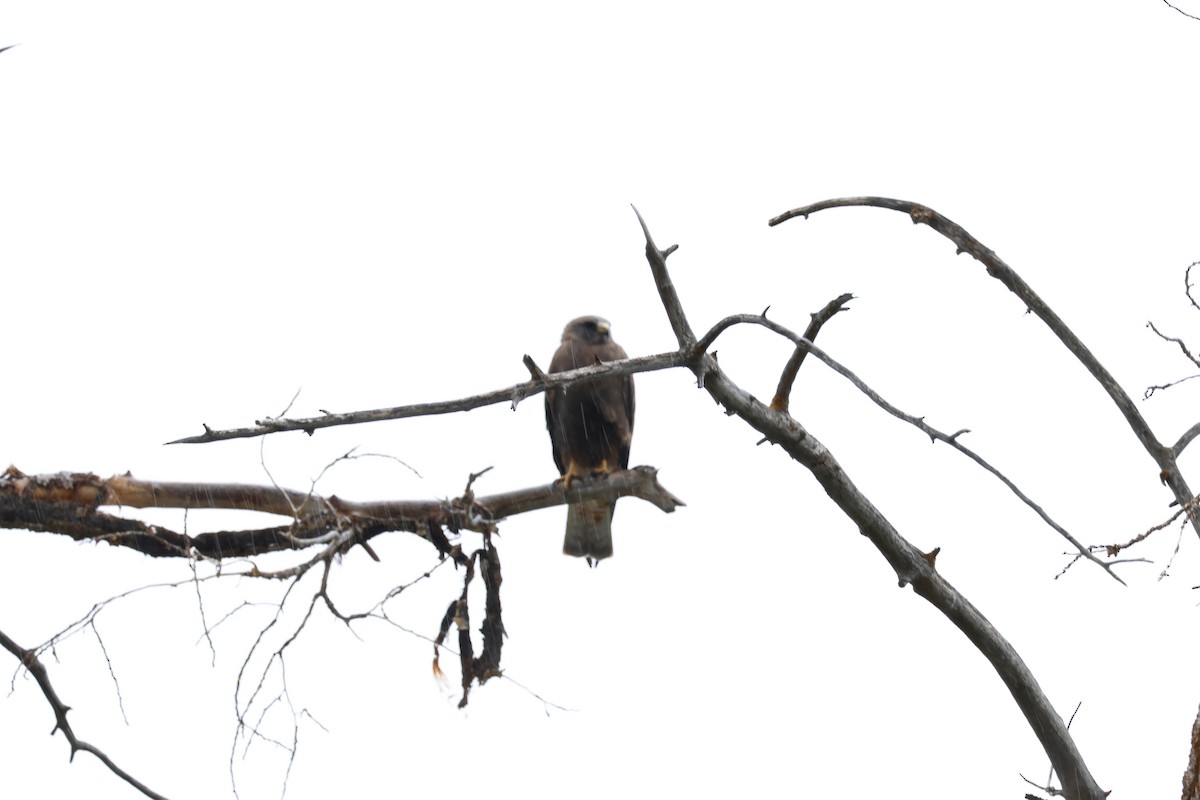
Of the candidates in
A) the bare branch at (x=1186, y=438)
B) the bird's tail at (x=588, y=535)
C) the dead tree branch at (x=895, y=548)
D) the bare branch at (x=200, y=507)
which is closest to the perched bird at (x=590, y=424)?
the bird's tail at (x=588, y=535)

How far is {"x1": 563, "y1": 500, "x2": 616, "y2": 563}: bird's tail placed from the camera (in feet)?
18.7

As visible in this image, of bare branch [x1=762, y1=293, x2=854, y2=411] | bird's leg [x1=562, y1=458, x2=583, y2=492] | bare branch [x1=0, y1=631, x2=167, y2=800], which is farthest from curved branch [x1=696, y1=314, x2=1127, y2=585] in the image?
bare branch [x1=0, y1=631, x2=167, y2=800]

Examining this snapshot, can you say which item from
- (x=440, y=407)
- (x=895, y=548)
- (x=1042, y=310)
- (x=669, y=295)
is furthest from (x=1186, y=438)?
(x=440, y=407)

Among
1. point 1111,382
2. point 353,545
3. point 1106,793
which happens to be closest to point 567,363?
point 353,545

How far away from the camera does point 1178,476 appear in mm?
3896

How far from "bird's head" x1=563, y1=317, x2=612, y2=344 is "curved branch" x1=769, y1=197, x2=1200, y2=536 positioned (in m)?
2.62

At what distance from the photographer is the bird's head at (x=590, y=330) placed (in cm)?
632

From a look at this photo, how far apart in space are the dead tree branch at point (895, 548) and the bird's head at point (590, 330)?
2624 millimetres

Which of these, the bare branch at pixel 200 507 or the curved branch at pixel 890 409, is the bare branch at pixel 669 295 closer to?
the curved branch at pixel 890 409

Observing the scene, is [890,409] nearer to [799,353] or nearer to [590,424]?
[799,353]

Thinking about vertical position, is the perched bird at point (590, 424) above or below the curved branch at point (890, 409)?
above

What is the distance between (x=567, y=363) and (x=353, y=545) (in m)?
2.45

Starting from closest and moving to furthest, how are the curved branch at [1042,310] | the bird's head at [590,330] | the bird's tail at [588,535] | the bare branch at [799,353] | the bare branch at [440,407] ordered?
1. the bare branch at [440,407]
2. the bare branch at [799,353]
3. the curved branch at [1042,310]
4. the bird's tail at [588,535]
5. the bird's head at [590,330]

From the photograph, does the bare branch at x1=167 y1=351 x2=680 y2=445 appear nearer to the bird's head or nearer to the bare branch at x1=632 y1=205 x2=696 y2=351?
the bare branch at x1=632 y1=205 x2=696 y2=351
